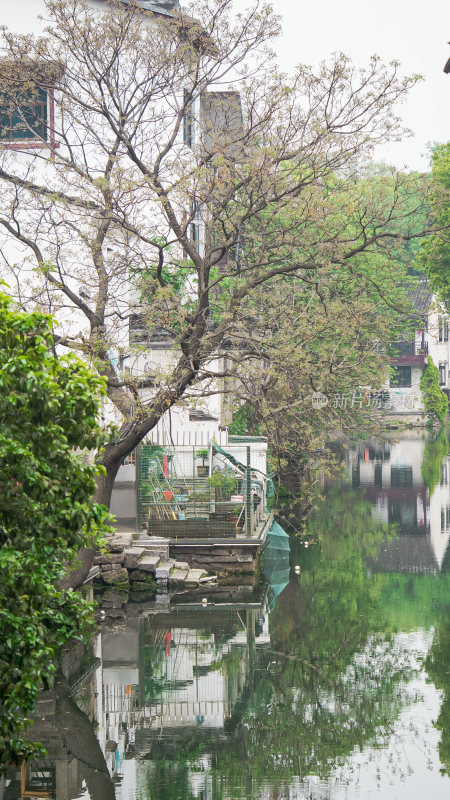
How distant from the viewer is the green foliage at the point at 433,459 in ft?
116

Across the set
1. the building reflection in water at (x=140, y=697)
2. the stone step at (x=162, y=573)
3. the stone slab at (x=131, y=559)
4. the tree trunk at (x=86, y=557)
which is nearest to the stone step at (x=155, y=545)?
the stone slab at (x=131, y=559)

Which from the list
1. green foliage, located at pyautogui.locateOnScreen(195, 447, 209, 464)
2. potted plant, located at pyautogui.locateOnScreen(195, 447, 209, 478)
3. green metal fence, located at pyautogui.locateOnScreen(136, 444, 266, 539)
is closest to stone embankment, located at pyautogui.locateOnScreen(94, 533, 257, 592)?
green metal fence, located at pyautogui.locateOnScreen(136, 444, 266, 539)

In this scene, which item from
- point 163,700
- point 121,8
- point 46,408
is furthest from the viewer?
point 121,8

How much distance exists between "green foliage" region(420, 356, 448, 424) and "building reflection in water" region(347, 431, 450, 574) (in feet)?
42.4

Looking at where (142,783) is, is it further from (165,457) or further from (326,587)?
(165,457)

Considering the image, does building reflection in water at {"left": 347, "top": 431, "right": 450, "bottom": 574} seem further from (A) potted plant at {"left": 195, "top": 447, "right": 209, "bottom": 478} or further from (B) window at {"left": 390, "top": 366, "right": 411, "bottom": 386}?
(B) window at {"left": 390, "top": 366, "right": 411, "bottom": 386}

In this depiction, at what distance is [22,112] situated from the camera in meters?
17.9

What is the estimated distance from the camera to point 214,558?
20.0 metres

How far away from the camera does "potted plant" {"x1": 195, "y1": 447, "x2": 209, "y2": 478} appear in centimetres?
2227

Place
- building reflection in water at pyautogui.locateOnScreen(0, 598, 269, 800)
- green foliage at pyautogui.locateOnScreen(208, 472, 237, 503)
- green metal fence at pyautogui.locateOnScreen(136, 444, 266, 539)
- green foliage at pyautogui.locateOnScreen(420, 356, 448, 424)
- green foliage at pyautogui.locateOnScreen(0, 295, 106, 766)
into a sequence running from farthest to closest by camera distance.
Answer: green foliage at pyautogui.locateOnScreen(420, 356, 448, 424), green foliage at pyautogui.locateOnScreen(208, 472, 237, 503), green metal fence at pyautogui.locateOnScreen(136, 444, 266, 539), building reflection in water at pyautogui.locateOnScreen(0, 598, 269, 800), green foliage at pyautogui.locateOnScreen(0, 295, 106, 766)

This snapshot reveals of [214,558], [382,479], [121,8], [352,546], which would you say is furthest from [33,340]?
[382,479]

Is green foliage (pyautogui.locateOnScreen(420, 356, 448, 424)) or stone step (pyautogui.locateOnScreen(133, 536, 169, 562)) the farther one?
green foliage (pyautogui.locateOnScreen(420, 356, 448, 424))

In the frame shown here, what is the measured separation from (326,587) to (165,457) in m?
4.53

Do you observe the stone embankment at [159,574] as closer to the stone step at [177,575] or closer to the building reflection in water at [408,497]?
the stone step at [177,575]
